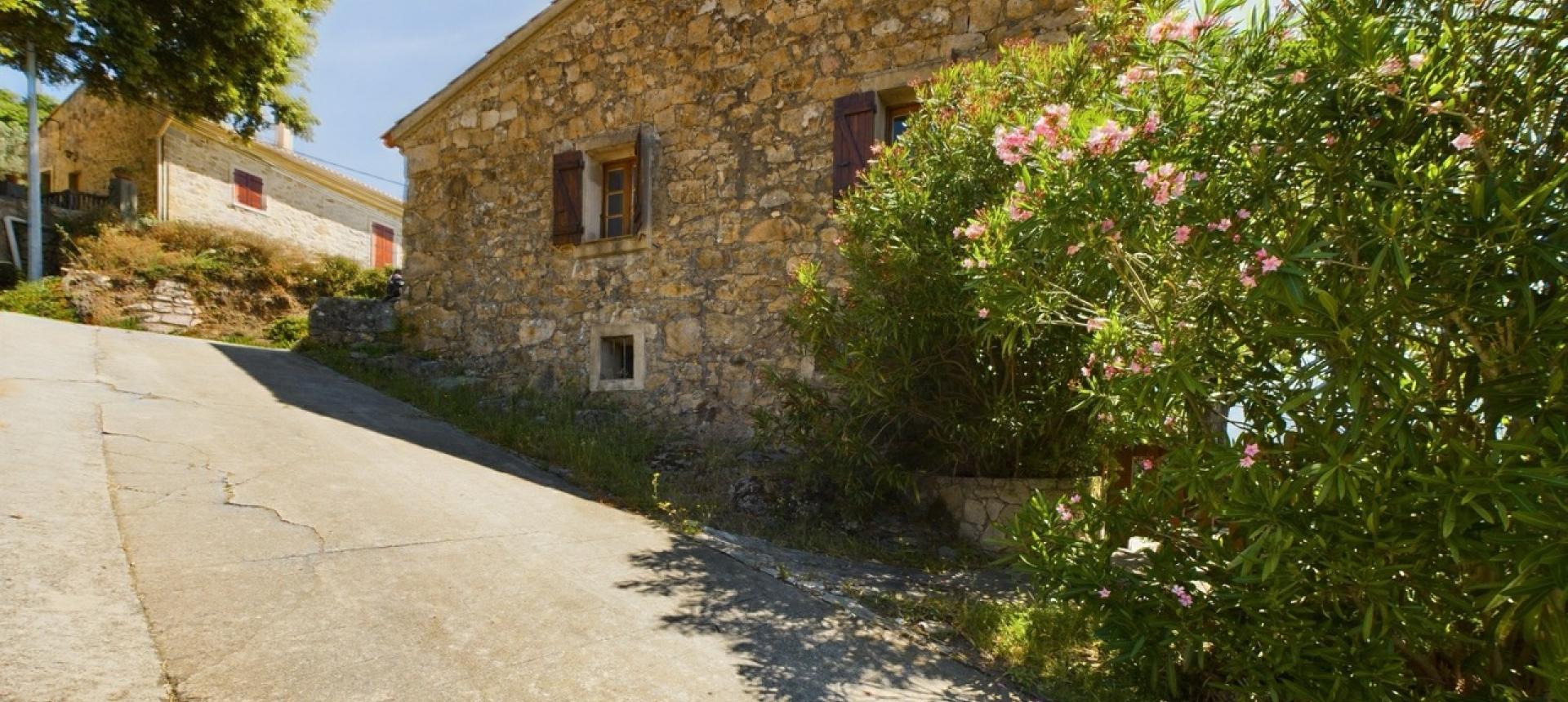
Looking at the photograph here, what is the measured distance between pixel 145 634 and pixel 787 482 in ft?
13.0

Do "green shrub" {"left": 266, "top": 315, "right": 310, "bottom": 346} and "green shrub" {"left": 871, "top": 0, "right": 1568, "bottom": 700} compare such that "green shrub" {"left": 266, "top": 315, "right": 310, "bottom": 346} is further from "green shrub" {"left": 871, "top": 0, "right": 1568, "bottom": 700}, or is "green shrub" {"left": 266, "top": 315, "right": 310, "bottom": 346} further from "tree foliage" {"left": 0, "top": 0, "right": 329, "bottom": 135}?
"green shrub" {"left": 871, "top": 0, "right": 1568, "bottom": 700}

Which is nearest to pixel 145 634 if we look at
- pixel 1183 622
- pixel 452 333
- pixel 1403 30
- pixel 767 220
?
pixel 1183 622

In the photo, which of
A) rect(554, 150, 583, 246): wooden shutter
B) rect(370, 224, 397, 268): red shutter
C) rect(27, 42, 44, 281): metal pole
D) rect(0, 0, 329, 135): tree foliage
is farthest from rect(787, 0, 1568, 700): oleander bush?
rect(370, 224, 397, 268): red shutter

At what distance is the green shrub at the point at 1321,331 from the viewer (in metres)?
1.99

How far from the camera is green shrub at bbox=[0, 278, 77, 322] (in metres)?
10.9

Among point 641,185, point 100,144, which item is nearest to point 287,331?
point 641,185

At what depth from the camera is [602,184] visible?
8562 mm

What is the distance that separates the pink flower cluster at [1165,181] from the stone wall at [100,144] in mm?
19405

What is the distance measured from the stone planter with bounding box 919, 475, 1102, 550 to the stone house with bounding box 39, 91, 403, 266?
15.5m

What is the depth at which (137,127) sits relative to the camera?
1617 cm

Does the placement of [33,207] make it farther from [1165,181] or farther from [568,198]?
[1165,181]

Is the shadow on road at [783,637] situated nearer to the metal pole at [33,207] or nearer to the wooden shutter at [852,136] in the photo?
the wooden shutter at [852,136]

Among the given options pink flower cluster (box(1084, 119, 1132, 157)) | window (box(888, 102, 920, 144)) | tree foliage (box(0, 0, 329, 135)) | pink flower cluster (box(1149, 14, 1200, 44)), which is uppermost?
tree foliage (box(0, 0, 329, 135))

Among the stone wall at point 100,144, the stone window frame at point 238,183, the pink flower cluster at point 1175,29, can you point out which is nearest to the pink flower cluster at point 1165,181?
the pink flower cluster at point 1175,29
